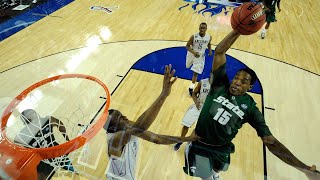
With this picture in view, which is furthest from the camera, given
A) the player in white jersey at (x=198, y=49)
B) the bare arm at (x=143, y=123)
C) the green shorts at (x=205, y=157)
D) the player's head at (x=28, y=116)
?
the player in white jersey at (x=198, y=49)

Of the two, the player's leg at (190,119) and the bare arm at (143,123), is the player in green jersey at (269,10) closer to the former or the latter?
the player's leg at (190,119)

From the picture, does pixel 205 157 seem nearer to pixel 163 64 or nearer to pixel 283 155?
pixel 283 155

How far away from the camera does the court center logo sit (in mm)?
8398

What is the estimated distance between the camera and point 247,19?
286cm

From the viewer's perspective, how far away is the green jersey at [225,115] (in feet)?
7.86

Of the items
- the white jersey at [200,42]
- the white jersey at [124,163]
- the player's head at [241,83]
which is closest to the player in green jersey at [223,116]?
the player's head at [241,83]

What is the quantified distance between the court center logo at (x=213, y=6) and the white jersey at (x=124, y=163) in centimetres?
641

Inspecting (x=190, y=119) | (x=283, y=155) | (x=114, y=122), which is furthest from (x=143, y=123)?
(x=283, y=155)

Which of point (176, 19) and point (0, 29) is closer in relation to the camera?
point (0, 29)

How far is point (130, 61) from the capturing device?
5.59 m

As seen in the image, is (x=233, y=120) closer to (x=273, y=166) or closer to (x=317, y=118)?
(x=273, y=166)

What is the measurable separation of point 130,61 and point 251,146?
3.02 meters

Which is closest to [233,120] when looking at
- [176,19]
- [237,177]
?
[237,177]

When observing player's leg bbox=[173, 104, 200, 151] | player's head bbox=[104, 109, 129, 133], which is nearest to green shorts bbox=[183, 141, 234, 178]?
player's leg bbox=[173, 104, 200, 151]
